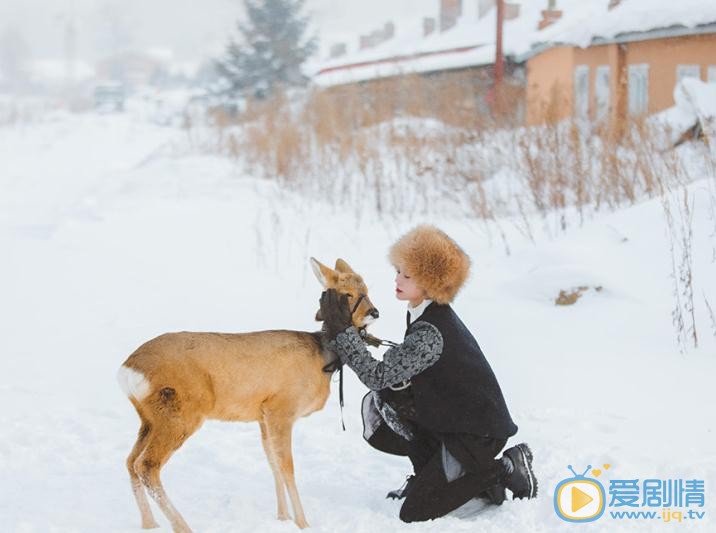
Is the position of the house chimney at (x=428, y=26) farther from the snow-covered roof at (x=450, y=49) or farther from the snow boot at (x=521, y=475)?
the snow boot at (x=521, y=475)

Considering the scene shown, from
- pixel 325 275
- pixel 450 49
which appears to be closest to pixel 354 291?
pixel 325 275

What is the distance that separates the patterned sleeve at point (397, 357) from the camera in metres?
4.20

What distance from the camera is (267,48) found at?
125 ft

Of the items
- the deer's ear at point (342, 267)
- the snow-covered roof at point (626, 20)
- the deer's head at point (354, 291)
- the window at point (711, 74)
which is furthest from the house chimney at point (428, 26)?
the deer's head at point (354, 291)

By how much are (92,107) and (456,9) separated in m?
39.4

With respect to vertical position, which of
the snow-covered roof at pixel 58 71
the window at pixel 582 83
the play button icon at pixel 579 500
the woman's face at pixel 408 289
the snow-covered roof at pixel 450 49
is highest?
the snow-covered roof at pixel 58 71

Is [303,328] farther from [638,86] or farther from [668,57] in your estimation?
[638,86]

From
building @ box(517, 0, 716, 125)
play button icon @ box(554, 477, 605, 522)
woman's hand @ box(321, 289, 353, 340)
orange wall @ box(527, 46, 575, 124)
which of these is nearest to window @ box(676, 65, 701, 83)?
building @ box(517, 0, 716, 125)

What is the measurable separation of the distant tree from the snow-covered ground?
24.7 metres

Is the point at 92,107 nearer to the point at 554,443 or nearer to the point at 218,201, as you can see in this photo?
the point at 218,201

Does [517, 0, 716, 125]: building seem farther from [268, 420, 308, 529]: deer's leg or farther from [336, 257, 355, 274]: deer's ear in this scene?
[268, 420, 308, 529]: deer's leg

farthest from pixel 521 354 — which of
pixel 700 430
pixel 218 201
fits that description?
pixel 218 201

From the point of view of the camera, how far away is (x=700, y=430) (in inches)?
210

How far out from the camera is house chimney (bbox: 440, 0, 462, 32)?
3450cm
